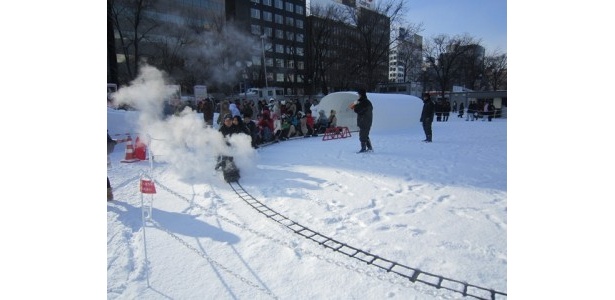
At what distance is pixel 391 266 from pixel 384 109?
11.2 meters

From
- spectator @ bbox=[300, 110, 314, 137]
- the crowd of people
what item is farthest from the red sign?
spectator @ bbox=[300, 110, 314, 137]

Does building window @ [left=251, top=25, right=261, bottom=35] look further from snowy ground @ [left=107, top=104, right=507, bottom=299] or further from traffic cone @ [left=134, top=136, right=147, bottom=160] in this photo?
snowy ground @ [left=107, top=104, right=507, bottom=299]

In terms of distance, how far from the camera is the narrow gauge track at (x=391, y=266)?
2312 mm

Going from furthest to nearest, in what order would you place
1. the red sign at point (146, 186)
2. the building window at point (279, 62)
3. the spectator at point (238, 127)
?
the building window at point (279, 62), the spectator at point (238, 127), the red sign at point (146, 186)

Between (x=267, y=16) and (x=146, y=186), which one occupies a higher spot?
(x=267, y=16)

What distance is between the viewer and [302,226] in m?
3.46

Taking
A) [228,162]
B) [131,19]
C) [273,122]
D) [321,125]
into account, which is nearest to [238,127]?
[228,162]

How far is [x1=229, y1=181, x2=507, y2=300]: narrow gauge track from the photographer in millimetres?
2312

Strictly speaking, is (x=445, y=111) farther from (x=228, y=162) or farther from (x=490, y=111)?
(x=228, y=162)

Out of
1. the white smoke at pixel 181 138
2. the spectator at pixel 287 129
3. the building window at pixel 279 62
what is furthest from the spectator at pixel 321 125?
the building window at pixel 279 62

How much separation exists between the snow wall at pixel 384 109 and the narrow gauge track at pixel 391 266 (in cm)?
980

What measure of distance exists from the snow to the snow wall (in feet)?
21.4

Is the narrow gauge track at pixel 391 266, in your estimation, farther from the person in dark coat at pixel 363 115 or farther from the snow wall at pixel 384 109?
the snow wall at pixel 384 109

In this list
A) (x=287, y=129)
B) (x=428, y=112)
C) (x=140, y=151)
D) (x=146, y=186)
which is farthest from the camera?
(x=287, y=129)
